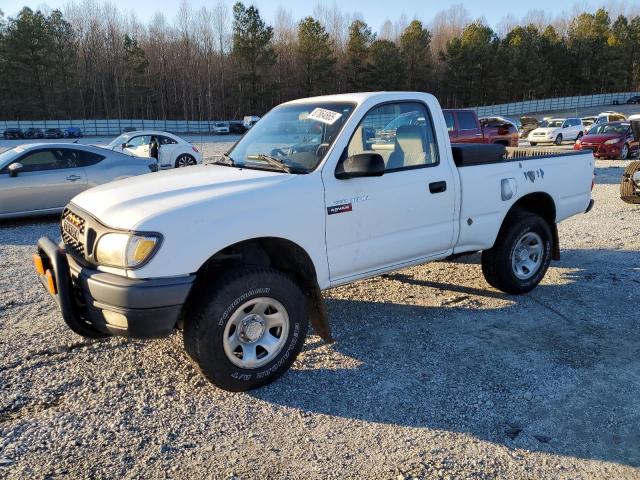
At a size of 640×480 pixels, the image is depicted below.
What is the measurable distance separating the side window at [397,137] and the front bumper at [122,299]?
1.71 metres

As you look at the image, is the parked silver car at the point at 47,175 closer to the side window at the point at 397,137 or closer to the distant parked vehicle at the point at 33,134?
the side window at the point at 397,137

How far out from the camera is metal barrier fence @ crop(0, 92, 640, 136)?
5638 cm

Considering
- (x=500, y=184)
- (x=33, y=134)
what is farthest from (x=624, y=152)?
(x=33, y=134)

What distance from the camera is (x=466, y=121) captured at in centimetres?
1630

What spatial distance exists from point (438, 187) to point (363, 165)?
3.49ft

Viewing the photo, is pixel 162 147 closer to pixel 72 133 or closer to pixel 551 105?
pixel 72 133

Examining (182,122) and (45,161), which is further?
(182,122)

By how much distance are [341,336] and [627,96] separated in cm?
9202

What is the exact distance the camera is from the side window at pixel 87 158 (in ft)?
32.0

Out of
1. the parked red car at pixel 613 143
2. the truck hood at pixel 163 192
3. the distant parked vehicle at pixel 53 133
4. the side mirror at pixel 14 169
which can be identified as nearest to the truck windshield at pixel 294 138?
the truck hood at pixel 163 192

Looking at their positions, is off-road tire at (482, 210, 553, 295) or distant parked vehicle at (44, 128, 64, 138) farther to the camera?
distant parked vehicle at (44, 128, 64, 138)

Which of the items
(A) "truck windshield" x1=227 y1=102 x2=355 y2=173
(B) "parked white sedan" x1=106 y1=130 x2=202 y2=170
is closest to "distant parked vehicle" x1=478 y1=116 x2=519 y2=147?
(B) "parked white sedan" x1=106 y1=130 x2=202 y2=170

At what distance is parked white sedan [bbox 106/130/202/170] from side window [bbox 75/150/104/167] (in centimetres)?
694

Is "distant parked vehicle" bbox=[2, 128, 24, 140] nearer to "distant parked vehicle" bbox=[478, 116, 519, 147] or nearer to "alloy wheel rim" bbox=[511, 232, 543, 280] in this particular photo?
"distant parked vehicle" bbox=[478, 116, 519, 147]
